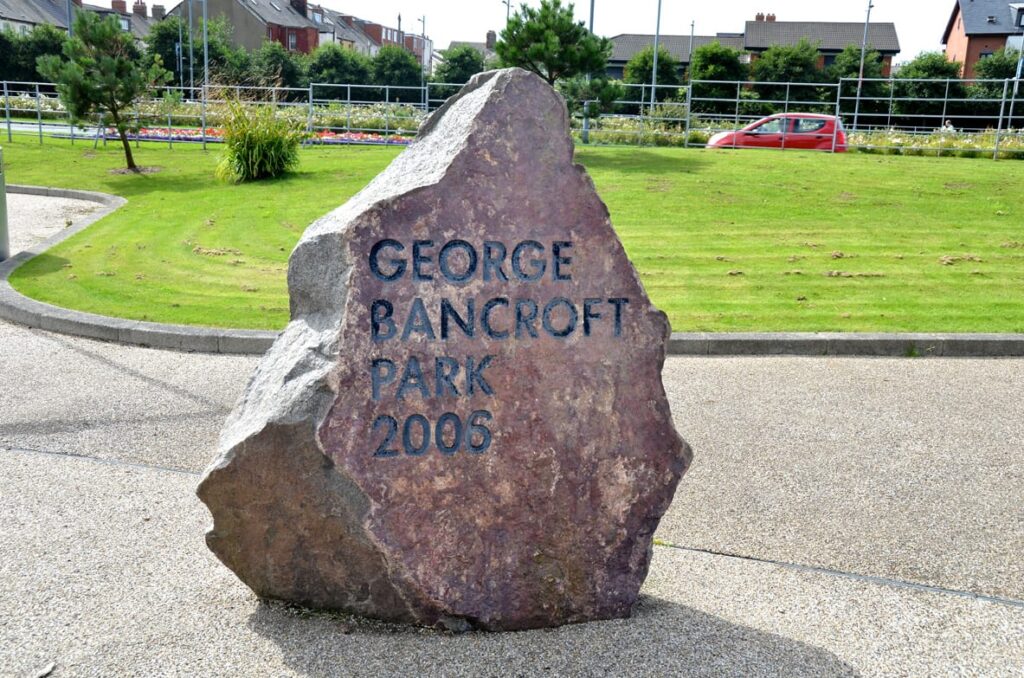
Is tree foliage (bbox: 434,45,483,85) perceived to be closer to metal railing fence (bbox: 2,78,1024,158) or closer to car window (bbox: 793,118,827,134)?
metal railing fence (bbox: 2,78,1024,158)

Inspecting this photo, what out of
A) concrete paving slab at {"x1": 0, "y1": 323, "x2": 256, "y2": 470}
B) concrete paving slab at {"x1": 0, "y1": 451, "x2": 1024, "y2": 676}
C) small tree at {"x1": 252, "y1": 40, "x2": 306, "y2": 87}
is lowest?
concrete paving slab at {"x1": 0, "y1": 323, "x2": 256, "y2": 470}

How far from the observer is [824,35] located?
82.4m

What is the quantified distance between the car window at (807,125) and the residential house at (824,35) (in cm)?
5062

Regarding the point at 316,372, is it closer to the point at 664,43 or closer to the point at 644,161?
the point at 644,161

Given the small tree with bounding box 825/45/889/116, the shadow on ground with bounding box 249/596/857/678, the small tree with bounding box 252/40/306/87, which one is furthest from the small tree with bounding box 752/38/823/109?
the shadow on ground with bounding box 249/596/857/678

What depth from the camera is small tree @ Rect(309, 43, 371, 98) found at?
5781 centimetres

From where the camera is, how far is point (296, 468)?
362 centimetres

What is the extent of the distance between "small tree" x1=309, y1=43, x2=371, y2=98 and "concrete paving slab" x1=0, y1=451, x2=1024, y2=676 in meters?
55.9

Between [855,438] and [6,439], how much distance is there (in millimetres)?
5174

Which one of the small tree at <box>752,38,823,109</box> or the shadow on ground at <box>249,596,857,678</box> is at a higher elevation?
the small tree at <box>752,38,823,109</box>

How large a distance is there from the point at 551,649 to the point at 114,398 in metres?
4.32

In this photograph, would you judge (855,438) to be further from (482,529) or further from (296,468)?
(296,468)

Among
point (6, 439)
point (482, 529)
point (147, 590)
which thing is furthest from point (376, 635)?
point (6, 439)

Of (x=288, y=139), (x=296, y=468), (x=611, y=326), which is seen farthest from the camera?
(x=288, y=139)
